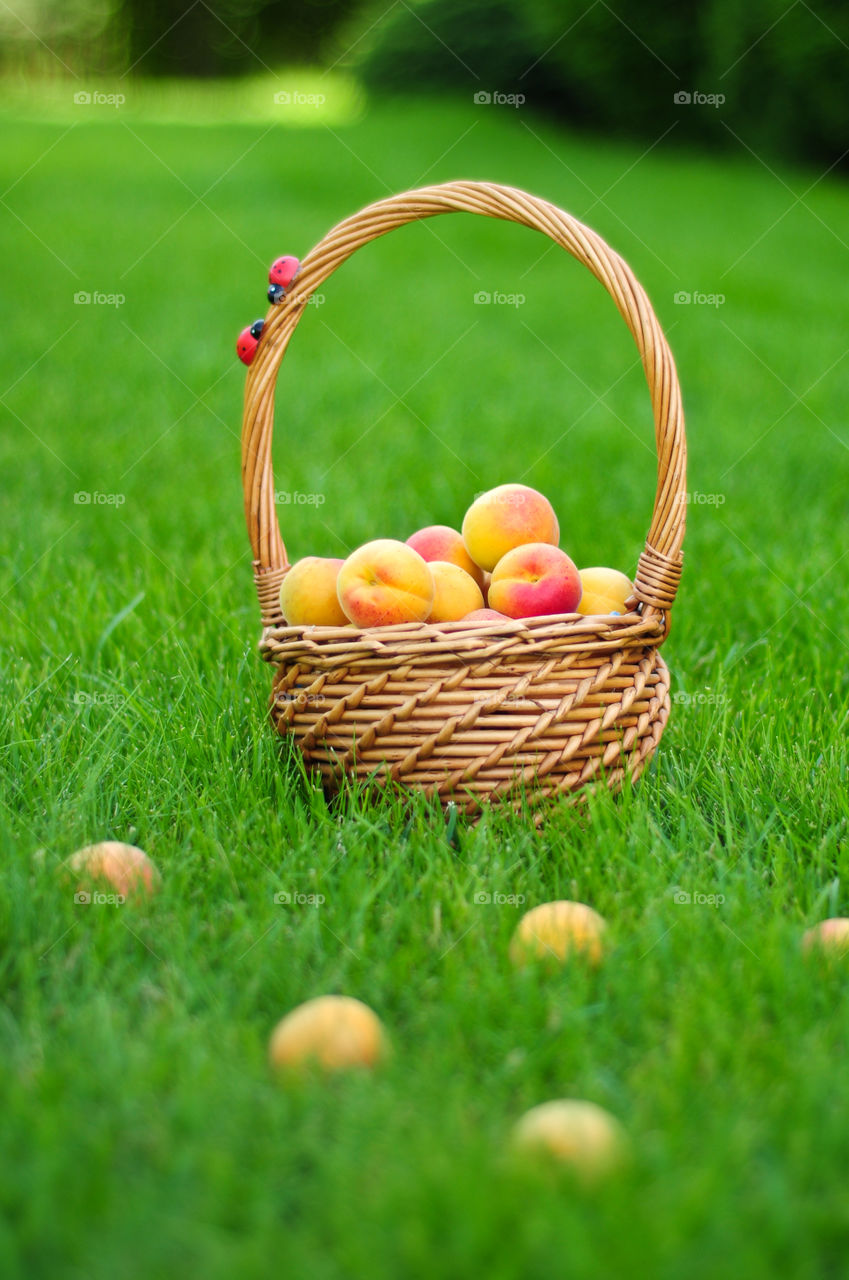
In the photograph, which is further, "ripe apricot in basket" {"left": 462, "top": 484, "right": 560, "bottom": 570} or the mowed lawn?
Answer: "ripe apricot in basket" {"left": 462, "top": 484, "right": 560, "bottom": 570}

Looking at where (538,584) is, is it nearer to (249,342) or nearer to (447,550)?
(447,550)

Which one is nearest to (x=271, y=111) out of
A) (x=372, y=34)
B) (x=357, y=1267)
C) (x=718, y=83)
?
(x=372, y=34)

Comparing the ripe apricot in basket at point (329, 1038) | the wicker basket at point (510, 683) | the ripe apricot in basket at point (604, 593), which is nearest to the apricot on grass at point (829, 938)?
the wicker basket at point (510, 683)

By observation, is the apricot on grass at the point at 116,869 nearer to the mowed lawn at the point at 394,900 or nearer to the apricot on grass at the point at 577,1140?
the mowed lawn at the point at 394,900

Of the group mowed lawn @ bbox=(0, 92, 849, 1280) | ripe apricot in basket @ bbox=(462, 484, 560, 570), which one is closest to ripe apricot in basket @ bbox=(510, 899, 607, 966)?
mowed lawn @ bbox=(0, 92, 849, 1280)

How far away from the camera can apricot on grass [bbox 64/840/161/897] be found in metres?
1.39

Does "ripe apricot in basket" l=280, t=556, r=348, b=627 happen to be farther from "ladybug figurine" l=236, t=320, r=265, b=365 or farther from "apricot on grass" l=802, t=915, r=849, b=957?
"apricot on grass" l=802, t=915, r=849, b=957

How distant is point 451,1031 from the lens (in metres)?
1.16

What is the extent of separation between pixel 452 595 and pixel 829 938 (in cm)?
77

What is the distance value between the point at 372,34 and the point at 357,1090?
2111cm

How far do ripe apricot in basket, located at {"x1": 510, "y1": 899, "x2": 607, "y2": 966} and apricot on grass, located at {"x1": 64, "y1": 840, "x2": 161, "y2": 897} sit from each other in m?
0.47

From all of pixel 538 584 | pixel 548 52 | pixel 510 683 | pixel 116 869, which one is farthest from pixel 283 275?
pixel 548 52

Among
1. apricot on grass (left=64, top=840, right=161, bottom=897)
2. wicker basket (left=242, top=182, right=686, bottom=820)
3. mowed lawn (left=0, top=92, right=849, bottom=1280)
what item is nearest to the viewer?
mowed lawn (left=0, top=92, right=849, bottom=1280)

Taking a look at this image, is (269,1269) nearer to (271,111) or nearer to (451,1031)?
(451,1031)
